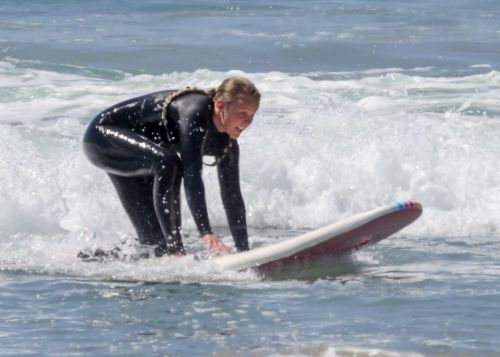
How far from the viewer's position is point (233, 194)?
6836 mm

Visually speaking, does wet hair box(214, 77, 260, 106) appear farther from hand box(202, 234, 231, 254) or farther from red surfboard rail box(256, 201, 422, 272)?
red surfboard rail box(256, 201, 422, 272)

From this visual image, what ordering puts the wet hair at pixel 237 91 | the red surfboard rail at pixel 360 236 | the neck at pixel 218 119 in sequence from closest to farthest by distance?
the wet hair at pixel 237 91
the neck at pixel 218 119
the red surfboard rail at pixel 360 236

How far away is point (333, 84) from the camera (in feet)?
48.4

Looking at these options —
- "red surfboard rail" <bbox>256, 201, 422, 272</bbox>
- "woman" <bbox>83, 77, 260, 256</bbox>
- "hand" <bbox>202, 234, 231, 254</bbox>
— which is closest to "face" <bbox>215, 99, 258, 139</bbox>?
"woman" <bbox>83, 77, 260, 256</bbox>

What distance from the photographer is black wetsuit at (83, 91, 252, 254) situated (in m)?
6.45

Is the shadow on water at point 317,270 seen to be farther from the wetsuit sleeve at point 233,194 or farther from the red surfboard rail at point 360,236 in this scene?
the wetsuit sleeve at point 233,194

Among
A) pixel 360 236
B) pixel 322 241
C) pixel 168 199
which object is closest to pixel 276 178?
pixel 360 236

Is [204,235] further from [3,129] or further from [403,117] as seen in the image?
[403,117]

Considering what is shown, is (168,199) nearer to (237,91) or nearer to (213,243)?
(213,243)

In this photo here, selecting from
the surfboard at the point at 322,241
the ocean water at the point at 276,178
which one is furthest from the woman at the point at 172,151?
the ocean water at the point at 276,178

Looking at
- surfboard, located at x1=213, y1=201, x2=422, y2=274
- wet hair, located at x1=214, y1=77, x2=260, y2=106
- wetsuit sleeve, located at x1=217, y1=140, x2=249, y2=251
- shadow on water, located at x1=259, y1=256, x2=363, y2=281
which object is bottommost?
shadow on water, located at x1=259, y1=256, x2=363, y2=281

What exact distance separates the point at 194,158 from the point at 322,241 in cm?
96

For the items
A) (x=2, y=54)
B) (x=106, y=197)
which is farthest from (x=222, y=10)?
(x=106, y=197)

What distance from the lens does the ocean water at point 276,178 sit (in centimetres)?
586
